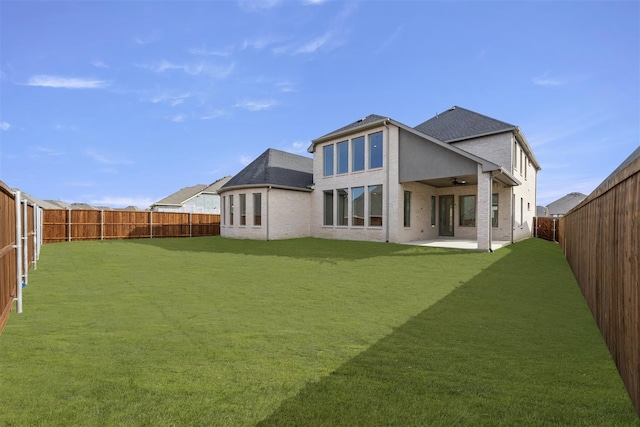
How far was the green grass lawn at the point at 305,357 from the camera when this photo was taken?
96.4 inches

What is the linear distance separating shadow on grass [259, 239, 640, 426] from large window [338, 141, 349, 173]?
A: 47.8 feet

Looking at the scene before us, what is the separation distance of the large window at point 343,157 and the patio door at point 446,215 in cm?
680

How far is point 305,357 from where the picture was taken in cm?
342

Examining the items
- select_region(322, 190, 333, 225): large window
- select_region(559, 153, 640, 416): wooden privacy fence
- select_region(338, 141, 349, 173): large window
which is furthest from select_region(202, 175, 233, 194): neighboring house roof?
select_region(559, 153, 640, 416): wooden privacy fence

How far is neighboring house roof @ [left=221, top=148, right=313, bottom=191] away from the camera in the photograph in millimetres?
20541

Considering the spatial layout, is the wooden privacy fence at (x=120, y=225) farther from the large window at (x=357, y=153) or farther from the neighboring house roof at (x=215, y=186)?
the neighboring house roof at (x=215, y=186)

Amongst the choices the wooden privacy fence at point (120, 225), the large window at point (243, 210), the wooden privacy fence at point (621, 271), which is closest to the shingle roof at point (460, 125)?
the large window at point (243, 210)

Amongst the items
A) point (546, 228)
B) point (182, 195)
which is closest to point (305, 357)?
point (546, 228)

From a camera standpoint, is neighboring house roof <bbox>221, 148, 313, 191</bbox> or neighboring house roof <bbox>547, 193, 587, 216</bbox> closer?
neighboring house roof <bbox>221, 148, 313, 191</bbox>

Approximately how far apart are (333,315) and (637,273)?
3.68 meters

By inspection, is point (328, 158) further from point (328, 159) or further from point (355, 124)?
point (355, 124)

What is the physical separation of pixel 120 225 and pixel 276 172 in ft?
41.3

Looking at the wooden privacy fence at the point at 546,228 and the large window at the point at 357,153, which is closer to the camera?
the large window at the point at 357,153

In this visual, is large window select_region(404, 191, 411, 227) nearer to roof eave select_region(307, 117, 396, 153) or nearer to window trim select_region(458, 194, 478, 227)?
roof eave select_region(307, 117, 396, 153)
